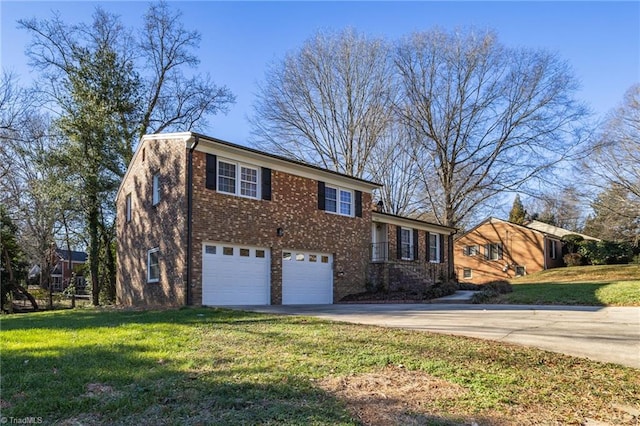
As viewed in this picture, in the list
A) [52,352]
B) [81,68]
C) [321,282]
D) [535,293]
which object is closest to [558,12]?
[535,293]

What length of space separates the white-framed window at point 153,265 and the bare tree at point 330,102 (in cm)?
1526

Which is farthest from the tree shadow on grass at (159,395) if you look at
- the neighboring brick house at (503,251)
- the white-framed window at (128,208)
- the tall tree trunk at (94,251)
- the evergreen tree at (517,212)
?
the evergreen tree at (517,212)

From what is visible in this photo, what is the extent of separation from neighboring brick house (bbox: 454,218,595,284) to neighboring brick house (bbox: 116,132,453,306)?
1970cm

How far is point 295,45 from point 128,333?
82.6ft

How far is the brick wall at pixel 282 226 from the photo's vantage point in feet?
46.3

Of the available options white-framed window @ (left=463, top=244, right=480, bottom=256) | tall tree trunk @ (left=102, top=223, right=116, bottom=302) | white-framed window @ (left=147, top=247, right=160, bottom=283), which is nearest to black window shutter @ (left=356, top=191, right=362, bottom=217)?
white-framed window @ (left=147, top=247, right=160, bottom=283)

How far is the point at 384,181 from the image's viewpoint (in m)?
31.1

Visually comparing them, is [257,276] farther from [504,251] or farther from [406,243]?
[504,251]

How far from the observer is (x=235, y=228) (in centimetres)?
1484

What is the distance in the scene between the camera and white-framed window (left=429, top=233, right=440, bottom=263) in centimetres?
2452

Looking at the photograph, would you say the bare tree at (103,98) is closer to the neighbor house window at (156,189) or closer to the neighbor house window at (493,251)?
the neighbor house window at (156,189)

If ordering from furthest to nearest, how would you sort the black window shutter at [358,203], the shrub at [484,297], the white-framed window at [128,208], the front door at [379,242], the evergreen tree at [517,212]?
the evergreen tree at [517,212] → the front door at [379,242] → the black window shutter at [358,203] → the white-framed window at [128,208] → the shrub at [484,297]

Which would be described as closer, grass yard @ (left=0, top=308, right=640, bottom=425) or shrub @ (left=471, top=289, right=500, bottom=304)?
grass yard @ (left=0, top=308, right=640, bottom=425)

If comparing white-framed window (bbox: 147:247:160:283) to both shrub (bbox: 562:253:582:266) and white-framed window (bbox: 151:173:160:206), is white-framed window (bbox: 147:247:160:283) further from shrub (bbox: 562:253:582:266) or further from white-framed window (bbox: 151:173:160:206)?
shrub (bbox: 562:253:582:266)
